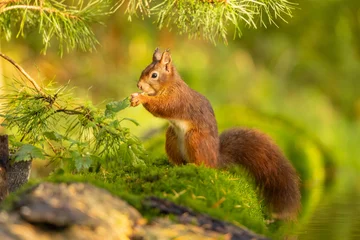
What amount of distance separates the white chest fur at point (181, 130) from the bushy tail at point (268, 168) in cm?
32

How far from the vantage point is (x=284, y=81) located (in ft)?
30.3

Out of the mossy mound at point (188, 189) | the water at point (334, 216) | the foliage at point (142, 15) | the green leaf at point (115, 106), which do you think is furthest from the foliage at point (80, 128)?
the water at point (334, 216)

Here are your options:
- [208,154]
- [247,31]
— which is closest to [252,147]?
[208,154]

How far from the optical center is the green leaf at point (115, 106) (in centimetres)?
329

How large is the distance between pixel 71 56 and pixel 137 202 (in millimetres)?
7545

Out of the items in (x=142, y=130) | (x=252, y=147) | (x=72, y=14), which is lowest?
(x=142, y=130)

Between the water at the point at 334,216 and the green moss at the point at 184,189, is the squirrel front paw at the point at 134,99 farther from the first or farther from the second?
the water at the point at 334,216

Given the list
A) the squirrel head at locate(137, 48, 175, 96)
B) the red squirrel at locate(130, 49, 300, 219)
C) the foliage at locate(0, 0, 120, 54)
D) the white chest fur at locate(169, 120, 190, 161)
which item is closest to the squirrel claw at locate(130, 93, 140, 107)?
the red squirrel at locate(130, 49, 300, 219)

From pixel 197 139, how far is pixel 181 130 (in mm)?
98

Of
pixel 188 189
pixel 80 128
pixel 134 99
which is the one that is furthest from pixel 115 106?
pixel 188 189

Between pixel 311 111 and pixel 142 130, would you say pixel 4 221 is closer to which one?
pixel 142 130

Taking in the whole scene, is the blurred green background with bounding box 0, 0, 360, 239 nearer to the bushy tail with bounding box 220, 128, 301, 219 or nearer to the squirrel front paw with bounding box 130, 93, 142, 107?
the bushy tail with bounding box 220, 128, 301, 219

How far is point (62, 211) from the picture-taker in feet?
7.08

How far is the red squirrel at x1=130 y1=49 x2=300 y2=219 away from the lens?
336 cm
